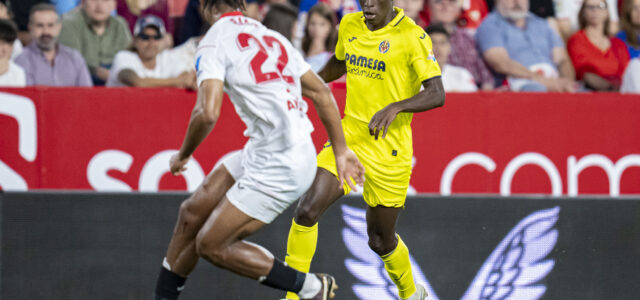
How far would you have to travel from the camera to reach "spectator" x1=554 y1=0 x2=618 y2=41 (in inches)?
343

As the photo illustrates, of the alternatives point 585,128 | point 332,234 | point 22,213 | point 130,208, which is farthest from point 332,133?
point 585,128

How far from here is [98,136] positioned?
761cm

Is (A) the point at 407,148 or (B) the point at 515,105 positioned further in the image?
(B) the point at 515,105

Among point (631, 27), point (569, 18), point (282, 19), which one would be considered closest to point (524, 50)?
point (569, 18)

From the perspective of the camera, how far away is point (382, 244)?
16.9ft

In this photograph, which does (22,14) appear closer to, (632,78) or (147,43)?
(147,43)

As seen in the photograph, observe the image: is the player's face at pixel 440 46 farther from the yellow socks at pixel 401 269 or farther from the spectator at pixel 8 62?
the spectator at pixel 8 62

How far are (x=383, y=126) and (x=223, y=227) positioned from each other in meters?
1.27

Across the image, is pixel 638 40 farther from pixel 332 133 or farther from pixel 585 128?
pixel 332 133

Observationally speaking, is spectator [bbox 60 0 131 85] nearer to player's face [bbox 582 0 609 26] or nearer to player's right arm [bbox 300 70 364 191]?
player's right arm [bbox 300 70 364 191]

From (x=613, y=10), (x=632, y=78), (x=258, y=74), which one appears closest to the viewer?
(x=258, y=74)

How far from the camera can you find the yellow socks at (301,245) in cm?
491

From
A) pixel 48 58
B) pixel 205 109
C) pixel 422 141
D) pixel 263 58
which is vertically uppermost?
pixel 263 58

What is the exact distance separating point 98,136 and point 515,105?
12.8 ft
